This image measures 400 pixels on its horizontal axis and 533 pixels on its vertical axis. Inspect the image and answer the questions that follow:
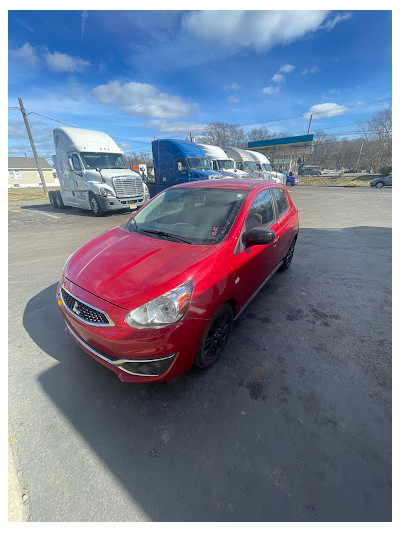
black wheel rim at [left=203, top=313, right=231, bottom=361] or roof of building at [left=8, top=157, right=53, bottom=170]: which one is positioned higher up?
roof of building at [left=8, top=157, right=53, bottom=170]

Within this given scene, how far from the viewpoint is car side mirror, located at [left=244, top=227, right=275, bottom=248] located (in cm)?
232

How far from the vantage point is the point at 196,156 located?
41.5 ft

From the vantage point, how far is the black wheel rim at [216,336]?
83.7 inches

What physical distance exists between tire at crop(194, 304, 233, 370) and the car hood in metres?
0.51

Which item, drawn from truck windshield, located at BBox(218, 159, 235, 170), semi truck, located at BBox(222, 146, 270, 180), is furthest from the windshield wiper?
semi truck, located at BBox(222, 146, 270, 180)

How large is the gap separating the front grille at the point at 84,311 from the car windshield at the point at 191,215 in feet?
3.41

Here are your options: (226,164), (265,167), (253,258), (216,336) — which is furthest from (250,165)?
(216,336)

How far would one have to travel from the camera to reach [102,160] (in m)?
10.1

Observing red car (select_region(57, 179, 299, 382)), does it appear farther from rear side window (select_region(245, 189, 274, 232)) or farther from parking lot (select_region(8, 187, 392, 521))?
parking lot (select_region(8, 187, 392, 521))

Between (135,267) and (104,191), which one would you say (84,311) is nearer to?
(135,267)

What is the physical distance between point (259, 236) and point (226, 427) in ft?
5.54
